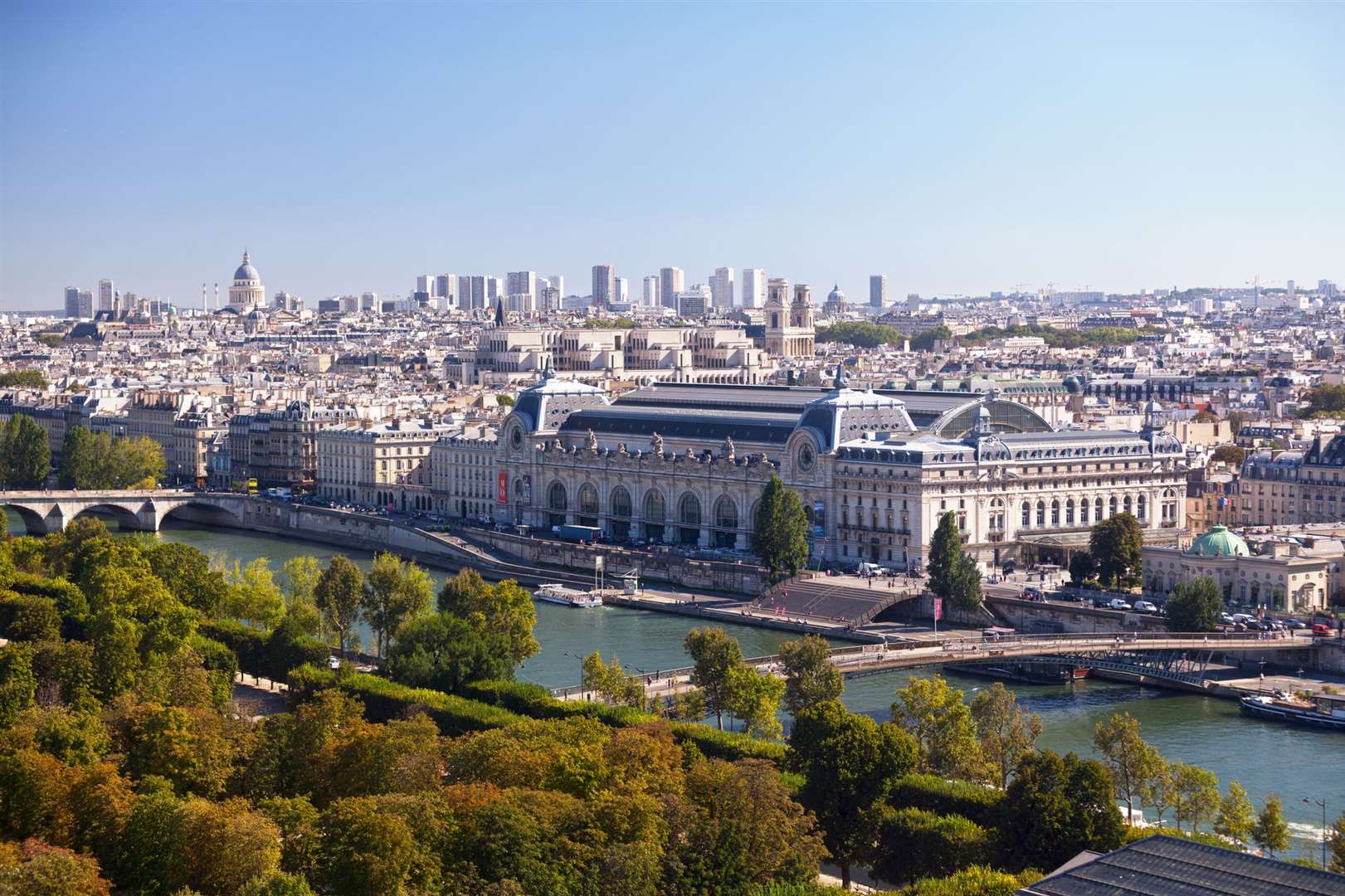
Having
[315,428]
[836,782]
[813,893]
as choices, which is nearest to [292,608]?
[836,782]

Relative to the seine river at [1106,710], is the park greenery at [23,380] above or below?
above

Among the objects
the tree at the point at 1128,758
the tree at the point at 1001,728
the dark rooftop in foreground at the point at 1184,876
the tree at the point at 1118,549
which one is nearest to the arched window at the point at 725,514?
the tree at the point at 1118,549

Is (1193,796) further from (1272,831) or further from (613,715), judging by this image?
(613,715)

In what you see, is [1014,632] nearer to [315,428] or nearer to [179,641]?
[179,641]

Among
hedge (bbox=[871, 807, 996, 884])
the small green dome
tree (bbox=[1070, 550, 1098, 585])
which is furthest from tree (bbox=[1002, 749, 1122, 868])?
tree (bbox=[1070, 550, 1098, 585])

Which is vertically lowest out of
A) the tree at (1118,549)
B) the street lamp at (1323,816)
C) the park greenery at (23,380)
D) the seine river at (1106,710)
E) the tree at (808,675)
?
the street lamp at (1323,816)

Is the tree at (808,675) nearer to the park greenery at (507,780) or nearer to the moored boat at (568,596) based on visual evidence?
the park greenery at (507,780)

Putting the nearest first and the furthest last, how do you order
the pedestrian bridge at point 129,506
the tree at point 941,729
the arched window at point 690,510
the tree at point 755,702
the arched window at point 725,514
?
the tree at point 941,729 < the tree at point 755,702 < the arched window at point 725,514 < the arched window at point 690,510 < the pedestrian bridge at point 129,506

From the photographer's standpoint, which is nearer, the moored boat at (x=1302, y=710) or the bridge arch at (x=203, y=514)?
the moored boat at (x=1302, y=710)
